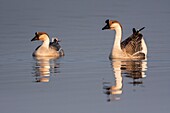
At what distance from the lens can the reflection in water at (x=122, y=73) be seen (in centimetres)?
1578

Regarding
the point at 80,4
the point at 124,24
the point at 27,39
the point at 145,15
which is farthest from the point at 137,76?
the point at 80,4

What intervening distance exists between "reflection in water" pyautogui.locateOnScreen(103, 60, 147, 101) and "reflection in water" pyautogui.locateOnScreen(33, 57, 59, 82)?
66.8 inches

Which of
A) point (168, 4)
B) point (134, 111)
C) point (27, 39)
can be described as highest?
point (168, 4)

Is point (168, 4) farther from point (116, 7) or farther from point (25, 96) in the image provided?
point (25, 96)

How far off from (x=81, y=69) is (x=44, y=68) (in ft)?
3.76

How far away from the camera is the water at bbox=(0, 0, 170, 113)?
14539mm

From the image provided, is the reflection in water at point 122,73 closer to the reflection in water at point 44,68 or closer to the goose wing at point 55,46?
the reflection in water at point 44,68

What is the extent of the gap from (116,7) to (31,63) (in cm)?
2059

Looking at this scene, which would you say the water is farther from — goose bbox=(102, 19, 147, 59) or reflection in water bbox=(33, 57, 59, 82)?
goose bbox=(102, 19, 147, 59)

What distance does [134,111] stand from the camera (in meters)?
13.8

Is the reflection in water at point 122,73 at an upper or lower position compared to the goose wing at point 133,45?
lower

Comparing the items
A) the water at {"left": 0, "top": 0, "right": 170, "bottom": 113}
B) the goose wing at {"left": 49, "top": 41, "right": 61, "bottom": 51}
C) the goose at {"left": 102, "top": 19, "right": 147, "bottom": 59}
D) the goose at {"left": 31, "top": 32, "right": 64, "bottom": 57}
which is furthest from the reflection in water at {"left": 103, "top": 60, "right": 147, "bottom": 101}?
the goose wing at {"left": 49, "top": 41, "right": 61, "bottom": 51}

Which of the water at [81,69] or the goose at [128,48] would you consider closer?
the water at [81,69]

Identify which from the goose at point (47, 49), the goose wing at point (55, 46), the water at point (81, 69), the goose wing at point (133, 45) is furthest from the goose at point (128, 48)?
the goose wing at point (55, 46)
